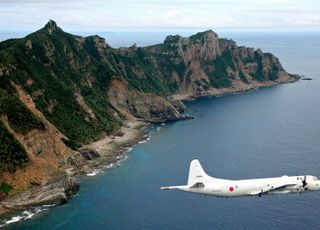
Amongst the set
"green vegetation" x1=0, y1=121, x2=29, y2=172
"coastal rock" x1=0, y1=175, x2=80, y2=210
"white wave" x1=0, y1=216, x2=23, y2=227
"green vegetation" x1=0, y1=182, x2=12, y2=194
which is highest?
"green vegetation" x1=0, y1=121, x2=29, y2=172

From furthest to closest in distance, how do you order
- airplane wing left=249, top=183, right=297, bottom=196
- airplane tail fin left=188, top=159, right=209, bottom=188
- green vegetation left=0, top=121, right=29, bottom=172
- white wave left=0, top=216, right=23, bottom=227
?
green vegetation left=0, top=121, right=29, bottom=172, white wave left=0, top=216, right=23, bottom=227, airplane wing left=249, top=183, right=297, bottom=196, airplane tail fin left=188, top=159, right=209, bottom=188

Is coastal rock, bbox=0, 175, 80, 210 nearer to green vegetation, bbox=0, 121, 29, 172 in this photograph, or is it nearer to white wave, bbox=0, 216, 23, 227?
white wave, bbox=0, 216, 23, 227

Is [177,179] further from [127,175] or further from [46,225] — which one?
[46,225]

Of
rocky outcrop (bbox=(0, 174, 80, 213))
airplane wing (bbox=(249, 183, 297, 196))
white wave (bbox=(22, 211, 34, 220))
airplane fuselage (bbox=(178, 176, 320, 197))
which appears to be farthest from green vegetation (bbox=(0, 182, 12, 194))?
airplane wing (bbox=(249, 183, 297, 196))

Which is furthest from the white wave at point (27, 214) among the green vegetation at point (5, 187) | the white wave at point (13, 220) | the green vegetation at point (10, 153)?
the green vegetation at point (10, 153)

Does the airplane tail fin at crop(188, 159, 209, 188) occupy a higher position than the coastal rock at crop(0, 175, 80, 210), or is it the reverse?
the airplane tail fin at crop(188, 159, 209, 188)

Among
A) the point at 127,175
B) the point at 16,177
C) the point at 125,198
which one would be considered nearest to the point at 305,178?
the point at 125,198
